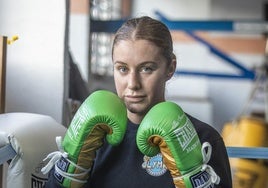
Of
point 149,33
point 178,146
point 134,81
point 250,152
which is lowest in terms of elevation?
point 250,152

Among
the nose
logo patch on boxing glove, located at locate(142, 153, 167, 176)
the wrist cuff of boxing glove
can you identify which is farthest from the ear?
the wrist cuff of boxing glove

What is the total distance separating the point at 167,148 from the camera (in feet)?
3.53

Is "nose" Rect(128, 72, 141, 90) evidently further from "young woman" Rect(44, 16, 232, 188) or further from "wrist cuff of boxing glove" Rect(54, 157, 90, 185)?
"wrist cuff of boxing glove" Rect(54, 157, 90, 185)

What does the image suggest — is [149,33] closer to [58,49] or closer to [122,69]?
[122,69]

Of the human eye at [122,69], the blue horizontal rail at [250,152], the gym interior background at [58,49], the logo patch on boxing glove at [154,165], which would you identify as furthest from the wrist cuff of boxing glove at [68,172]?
the blue horizontal rail at [250,152]

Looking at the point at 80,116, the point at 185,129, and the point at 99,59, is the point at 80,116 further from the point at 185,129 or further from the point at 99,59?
the point at 99,59

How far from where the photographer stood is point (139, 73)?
116 cm

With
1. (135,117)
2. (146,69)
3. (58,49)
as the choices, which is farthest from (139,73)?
(58,49)

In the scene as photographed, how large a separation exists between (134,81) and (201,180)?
0.97 ft

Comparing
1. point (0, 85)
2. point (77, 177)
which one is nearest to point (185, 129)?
point (77, 177)

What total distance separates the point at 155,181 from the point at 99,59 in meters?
3.66

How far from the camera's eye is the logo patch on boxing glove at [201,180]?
1052 mm

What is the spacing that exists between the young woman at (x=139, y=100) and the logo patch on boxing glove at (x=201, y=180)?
64mm

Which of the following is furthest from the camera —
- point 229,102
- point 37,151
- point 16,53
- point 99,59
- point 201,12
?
point 229,102
